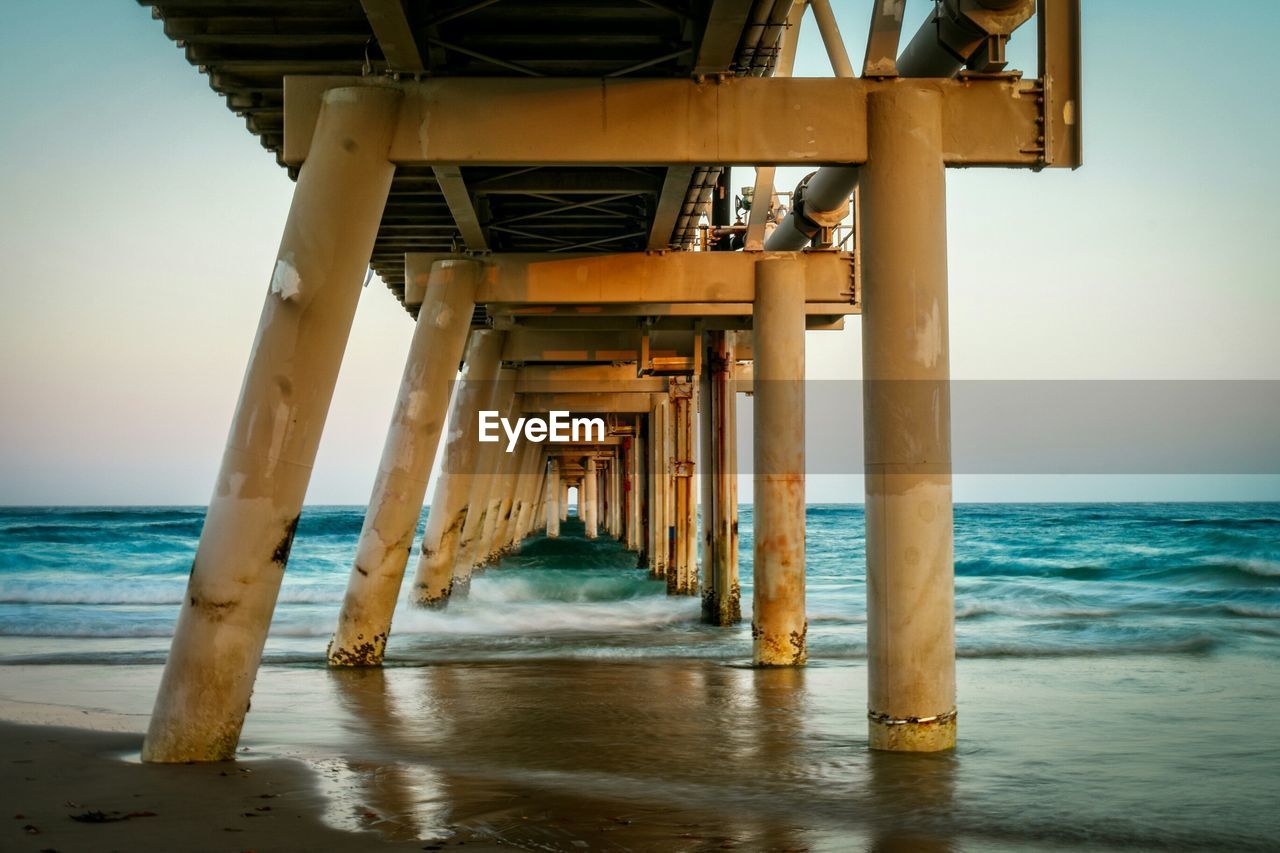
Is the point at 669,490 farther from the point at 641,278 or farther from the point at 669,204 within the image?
the point at 669,204

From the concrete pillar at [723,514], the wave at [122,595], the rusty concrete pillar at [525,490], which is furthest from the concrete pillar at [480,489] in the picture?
the rusty concrete pillar at [525,490]

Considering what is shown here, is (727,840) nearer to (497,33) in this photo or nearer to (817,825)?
(817,825)

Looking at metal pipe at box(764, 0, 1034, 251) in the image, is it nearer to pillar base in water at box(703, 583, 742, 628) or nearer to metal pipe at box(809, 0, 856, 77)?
metal pipe at box(809, 0, 856, 77)

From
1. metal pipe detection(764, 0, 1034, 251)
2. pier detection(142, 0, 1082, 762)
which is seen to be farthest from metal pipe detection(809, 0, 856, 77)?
metal pipe detection(764, 0, 1034, 251)

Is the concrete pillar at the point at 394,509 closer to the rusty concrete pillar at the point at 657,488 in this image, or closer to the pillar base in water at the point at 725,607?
the pillar base in water at the point at 725,607

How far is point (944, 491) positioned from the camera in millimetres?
7934

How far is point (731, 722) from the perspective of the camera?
31.0 ft

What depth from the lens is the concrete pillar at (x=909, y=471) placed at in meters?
7.86

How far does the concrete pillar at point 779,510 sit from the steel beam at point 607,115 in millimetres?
5026

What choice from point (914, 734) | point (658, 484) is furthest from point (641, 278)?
point (658, 484)

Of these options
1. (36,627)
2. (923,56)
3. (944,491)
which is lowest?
(36,627)

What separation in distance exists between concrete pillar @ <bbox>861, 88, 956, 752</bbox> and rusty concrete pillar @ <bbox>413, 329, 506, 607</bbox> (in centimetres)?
1159

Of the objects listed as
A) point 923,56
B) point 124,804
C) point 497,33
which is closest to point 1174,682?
point 923,56

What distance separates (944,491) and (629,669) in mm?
Result: 6091
